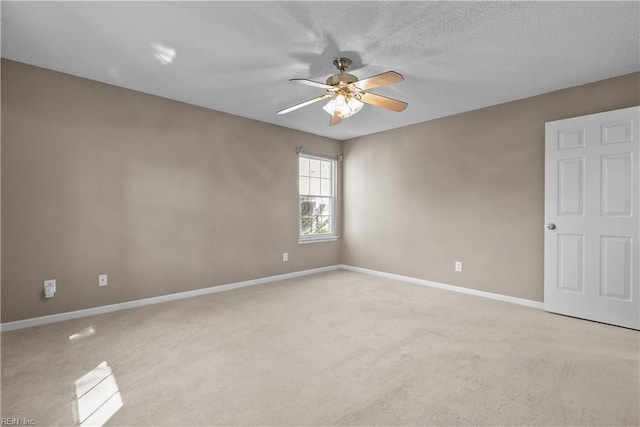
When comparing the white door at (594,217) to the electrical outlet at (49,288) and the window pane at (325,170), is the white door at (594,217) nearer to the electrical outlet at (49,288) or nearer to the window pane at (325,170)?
the window pane at (325,170)

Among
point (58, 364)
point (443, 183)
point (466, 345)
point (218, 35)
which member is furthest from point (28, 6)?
point (443, 183)

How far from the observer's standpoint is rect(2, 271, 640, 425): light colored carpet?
1744 mm

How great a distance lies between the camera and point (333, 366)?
225 centimetres

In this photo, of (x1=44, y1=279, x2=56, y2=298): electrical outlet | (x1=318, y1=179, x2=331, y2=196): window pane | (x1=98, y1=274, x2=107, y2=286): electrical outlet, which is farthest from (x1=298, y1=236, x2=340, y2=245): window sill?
(x1=44, y1=279, x2=56, y2=298): electrical outlet

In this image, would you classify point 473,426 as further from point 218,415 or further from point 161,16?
point 161,16

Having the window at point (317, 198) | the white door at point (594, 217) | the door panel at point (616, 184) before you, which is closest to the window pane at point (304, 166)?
the window at point (317, 198)

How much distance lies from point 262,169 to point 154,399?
11.2 ft

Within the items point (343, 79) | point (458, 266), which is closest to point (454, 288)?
point (458, 266)

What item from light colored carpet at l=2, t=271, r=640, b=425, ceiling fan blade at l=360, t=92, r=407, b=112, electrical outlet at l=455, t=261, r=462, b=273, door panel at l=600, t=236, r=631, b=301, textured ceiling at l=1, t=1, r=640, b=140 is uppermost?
textured ceiling at l=1, t=1, r=640, b=140

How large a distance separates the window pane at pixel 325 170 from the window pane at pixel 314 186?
17cm

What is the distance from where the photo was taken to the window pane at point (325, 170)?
580 centimetres

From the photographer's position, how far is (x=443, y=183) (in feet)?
14.9

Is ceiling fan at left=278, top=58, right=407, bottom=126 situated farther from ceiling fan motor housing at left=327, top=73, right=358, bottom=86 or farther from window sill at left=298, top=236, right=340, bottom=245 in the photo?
window sill at left=298, top=236, right=340, bottom=245

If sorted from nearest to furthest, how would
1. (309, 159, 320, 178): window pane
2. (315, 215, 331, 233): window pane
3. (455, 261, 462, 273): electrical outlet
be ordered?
(455, 261, 462, 273): electrical outlet
(309, 159, 320, 178): window pane
(315, 215, 331, 233): window pane
